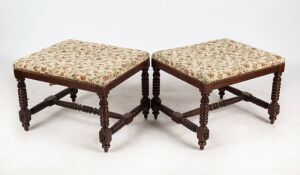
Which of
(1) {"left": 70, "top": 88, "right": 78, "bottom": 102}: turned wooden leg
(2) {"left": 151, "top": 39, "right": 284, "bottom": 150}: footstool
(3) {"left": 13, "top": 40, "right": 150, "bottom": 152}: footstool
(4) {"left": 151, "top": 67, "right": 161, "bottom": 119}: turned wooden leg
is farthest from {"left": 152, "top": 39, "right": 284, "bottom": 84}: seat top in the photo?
(1) {"left": 70, "top": 88, "right": 78, "bottom": 102}: turned wooden leg

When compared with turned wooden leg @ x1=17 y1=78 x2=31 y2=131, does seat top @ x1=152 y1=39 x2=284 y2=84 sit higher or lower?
higher

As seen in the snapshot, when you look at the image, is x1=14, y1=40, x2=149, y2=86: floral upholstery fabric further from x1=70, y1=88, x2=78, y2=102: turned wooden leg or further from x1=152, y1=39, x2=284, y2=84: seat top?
x1=70, y1=88, x2=78, y2=102: turned wooden leg

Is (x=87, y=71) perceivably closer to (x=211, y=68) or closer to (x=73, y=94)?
(x=211, y=68)

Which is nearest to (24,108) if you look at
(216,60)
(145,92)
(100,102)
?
(100,102)

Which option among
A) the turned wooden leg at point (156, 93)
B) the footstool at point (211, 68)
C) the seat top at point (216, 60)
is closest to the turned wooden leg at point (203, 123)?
the footstool at point (211, 68)

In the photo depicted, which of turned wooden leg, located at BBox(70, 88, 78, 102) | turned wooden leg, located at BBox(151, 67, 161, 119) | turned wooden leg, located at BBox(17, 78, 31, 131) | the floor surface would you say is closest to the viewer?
the floor surface

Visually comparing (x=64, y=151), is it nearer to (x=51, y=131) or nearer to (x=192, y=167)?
(x=51, y=131)

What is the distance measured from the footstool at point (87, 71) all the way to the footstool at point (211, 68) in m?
0.19

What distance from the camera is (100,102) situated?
3.24m

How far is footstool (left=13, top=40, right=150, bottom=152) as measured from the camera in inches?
128

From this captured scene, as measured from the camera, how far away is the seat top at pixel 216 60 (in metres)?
3.27

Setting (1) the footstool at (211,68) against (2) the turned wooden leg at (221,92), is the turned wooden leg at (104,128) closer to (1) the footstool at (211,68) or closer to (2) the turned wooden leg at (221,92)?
(1) the footstool at (211,68)

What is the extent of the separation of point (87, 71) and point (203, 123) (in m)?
0.78

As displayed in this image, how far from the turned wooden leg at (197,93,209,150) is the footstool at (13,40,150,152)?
50 centimetres
